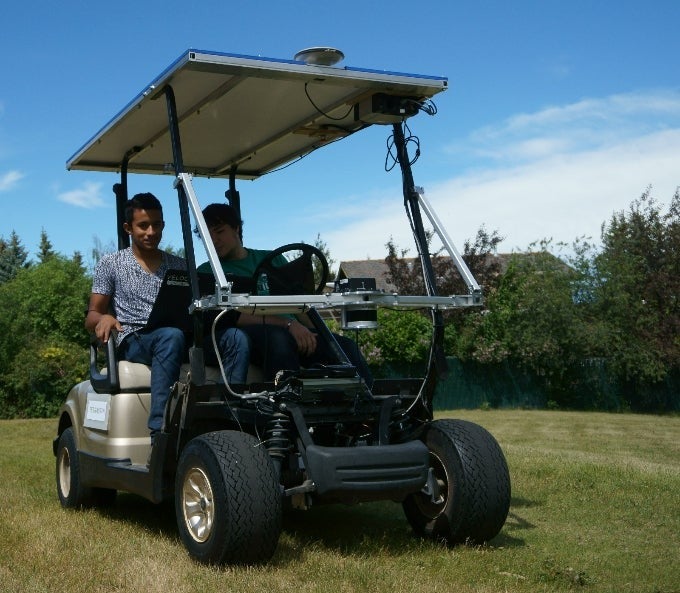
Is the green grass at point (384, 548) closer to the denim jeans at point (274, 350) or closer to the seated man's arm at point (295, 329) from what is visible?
the denim jeans at point (274, 350)

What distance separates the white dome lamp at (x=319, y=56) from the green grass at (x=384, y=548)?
266cm

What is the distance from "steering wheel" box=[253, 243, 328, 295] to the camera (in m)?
5.65

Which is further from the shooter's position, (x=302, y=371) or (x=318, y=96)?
(x=318, y=96)

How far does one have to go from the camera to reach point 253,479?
4.63m

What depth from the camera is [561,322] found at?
28.9 m

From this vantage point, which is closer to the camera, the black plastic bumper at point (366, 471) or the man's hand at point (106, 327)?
the black plastic bumper at point (366, 471)

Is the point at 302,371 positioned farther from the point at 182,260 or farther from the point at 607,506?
the point at 607,506

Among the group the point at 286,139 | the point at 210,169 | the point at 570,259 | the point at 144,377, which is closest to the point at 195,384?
the point at 144,377

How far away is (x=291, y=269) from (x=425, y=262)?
0.80 m

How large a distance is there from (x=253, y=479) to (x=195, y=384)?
2.23 ft

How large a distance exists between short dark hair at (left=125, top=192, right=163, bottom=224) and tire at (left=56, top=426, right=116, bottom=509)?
163 centimetres

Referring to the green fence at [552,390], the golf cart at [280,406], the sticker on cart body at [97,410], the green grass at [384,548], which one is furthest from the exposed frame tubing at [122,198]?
the green fence at [552,390]

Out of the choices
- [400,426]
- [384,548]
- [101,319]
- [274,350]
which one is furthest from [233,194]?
[384,548]

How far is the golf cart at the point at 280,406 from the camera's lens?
474 centimetres
